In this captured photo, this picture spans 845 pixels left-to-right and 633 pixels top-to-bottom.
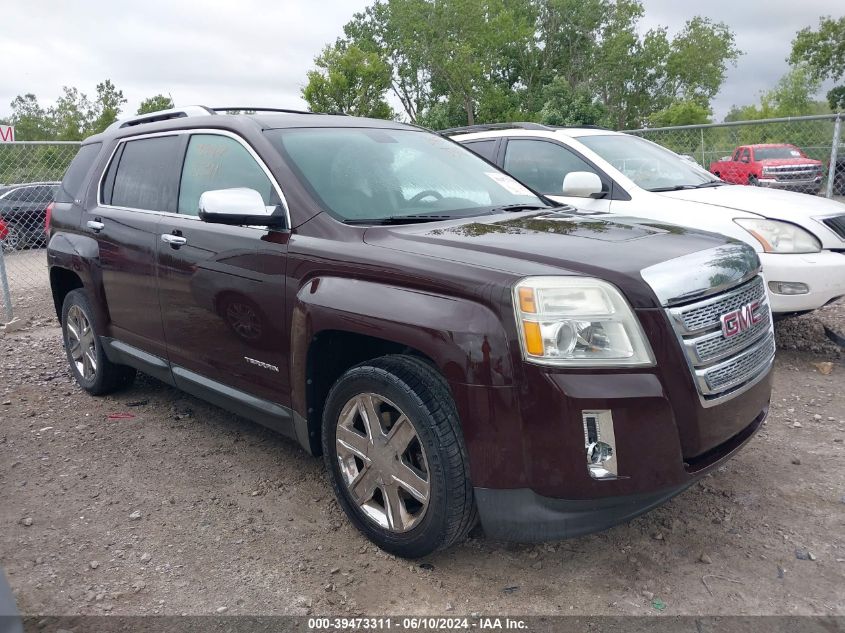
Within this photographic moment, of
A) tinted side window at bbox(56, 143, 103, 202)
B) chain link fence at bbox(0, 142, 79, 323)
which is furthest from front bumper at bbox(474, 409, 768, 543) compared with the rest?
chain link fence at bbox(0, 142, 79, 323)

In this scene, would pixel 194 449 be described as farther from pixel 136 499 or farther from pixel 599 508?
pixel 599 508

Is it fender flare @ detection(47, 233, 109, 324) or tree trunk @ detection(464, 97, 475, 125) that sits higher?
tree trunk @ detection(464, 97, 475, 125)

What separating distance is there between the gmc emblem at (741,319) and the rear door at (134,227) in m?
2.85

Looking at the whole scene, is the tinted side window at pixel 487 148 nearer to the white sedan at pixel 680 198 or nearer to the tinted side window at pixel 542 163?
the white sedan at pixel 680 198

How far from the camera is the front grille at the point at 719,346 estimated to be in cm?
244

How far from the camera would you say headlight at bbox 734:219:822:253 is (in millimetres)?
4965

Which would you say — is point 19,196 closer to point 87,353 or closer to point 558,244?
point 87,353

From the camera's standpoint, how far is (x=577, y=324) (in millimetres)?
2352

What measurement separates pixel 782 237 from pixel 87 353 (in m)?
4.92

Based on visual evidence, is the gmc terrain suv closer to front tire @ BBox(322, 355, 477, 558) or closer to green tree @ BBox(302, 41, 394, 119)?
front tire @ BBox(322, 355, 477, 558)

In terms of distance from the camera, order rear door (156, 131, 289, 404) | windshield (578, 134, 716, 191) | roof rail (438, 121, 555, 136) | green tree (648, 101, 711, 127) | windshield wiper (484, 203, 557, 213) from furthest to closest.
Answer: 1. green tree (648, 101, 711, 127)
2. roof rail (438, 121, 555, 136)
3. windshield (578, 134, 716, 191)
4. windshield wiper (484, 203, 557, 213)
5. rear door (156, 131, 289, 404)

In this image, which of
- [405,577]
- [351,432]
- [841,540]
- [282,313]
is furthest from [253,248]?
[841,540]

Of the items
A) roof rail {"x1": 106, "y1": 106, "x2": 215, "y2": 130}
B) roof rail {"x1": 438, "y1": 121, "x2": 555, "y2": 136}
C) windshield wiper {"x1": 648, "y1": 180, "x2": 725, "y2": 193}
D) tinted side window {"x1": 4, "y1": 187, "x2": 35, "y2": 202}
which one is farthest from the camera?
tinted side window {"x1": 4, "y1": 187, "x2": 35, "y2": 202}

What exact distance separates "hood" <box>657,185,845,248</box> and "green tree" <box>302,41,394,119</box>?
31980 millimetres
